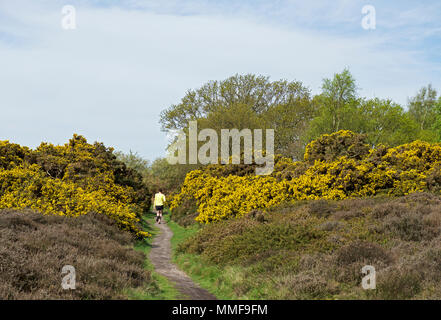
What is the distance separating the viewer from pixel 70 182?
23.0m

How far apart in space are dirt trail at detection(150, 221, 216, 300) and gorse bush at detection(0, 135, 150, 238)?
4.66ft

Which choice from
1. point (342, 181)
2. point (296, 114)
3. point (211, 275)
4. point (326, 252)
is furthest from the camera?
point (296, 114)

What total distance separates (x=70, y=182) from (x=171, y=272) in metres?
Result: 12.3

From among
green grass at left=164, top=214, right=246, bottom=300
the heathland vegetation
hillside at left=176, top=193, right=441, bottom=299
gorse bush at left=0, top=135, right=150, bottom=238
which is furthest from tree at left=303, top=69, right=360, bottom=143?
green grass at left=164, top=214, right=246, bottom=300

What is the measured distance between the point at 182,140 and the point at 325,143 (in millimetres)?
24721

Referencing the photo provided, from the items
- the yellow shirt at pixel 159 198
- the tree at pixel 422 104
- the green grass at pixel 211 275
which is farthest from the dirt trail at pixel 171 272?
the tree at pixel 422 104

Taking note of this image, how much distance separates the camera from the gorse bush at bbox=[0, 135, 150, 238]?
59.6 ft

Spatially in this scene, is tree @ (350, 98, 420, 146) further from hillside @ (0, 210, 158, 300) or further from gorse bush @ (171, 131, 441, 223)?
hillside @ (0, 210, 158, 300)

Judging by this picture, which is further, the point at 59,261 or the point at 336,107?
the point at 336,107

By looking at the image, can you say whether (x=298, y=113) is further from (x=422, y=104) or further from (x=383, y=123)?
(x=422, y=104)

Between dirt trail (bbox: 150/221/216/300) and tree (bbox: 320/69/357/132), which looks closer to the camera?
dirt trail (bbox: 150/221/216/300)

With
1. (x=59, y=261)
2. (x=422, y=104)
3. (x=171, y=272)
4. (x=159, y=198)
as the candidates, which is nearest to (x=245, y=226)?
(x=171, y=272)
